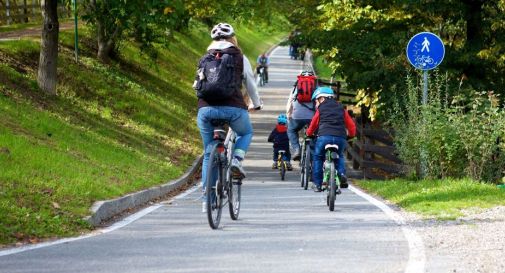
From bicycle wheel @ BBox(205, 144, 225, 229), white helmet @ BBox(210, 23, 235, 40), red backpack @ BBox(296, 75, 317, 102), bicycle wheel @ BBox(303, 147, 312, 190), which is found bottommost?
bicycle wheel @ BBox(303, 147, 312, 190)

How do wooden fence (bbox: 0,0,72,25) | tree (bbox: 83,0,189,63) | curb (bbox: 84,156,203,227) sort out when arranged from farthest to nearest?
wooden fence (bbox: 0,0,72,25) < tree (bbox: 83,0,189,63) < curb (bbox: 84,156,203,227)

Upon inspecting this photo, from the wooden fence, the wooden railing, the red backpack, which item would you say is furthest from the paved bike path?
the wooden fence

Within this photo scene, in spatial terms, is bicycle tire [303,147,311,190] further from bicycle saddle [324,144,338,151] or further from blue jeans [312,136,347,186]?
bicycle saddle [324,144,338,151]

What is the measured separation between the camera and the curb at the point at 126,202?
11.6m

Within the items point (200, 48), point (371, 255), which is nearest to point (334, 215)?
point (371, 255)

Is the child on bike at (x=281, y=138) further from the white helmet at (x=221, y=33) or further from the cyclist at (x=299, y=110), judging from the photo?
the white helmet at (x=221, y=33)

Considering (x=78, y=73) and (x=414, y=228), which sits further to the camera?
(x=78, y=73)

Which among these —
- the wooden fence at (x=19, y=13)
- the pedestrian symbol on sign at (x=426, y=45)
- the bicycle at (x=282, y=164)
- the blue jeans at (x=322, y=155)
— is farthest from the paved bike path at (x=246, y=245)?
the wooden fence at (x=19, y=13)

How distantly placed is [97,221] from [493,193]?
5.77 m

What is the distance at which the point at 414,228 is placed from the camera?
34.2 feet

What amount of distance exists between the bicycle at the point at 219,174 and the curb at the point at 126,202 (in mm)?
1555

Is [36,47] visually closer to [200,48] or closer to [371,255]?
[371,255]

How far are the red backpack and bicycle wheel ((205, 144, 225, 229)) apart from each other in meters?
7.19

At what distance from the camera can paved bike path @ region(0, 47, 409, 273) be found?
7781 mm
